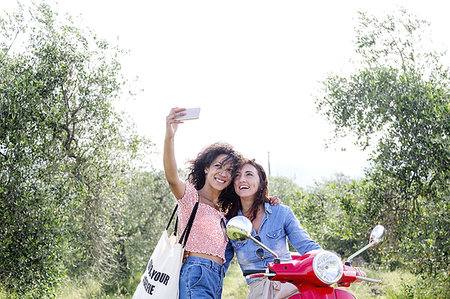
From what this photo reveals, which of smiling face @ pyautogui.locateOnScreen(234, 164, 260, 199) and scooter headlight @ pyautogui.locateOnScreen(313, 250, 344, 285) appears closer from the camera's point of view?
scooter headlight @ pyautogui.locateOnScreen(313, 250, 344, 285)

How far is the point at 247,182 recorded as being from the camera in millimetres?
3639

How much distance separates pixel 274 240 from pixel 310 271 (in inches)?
34.9

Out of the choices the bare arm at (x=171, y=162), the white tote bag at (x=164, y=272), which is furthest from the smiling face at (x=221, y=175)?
the white tote bag at (x=164, y=272)

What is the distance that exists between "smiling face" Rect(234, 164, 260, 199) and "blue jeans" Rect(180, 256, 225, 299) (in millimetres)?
536

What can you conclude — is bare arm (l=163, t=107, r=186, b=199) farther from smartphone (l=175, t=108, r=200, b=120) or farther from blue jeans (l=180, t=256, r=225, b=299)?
blue jeans (l=180, t=256, r=225, b=299)

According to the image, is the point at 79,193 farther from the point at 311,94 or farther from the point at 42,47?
the point at 311,94

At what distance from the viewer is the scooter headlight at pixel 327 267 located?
2.50m

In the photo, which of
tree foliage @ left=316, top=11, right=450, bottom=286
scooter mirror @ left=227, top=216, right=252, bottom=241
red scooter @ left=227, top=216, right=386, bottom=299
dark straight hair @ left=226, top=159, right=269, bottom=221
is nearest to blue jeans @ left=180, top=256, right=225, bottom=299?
dark straight hair @ left=226, top=159, right=269, bottom=221

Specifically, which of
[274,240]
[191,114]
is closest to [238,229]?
[274,240]

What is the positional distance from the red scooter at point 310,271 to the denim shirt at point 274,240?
0.63m

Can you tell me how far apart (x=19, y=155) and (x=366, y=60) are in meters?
6.39

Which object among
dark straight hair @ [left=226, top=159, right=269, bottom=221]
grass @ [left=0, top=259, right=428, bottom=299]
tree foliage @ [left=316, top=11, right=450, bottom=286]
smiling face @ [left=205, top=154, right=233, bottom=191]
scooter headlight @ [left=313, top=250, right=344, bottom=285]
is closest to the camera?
scooter headlight @ [left=313, top=250, right=344, bottom=285]

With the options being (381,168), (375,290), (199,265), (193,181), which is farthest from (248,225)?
(375,290)

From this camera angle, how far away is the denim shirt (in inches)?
132
